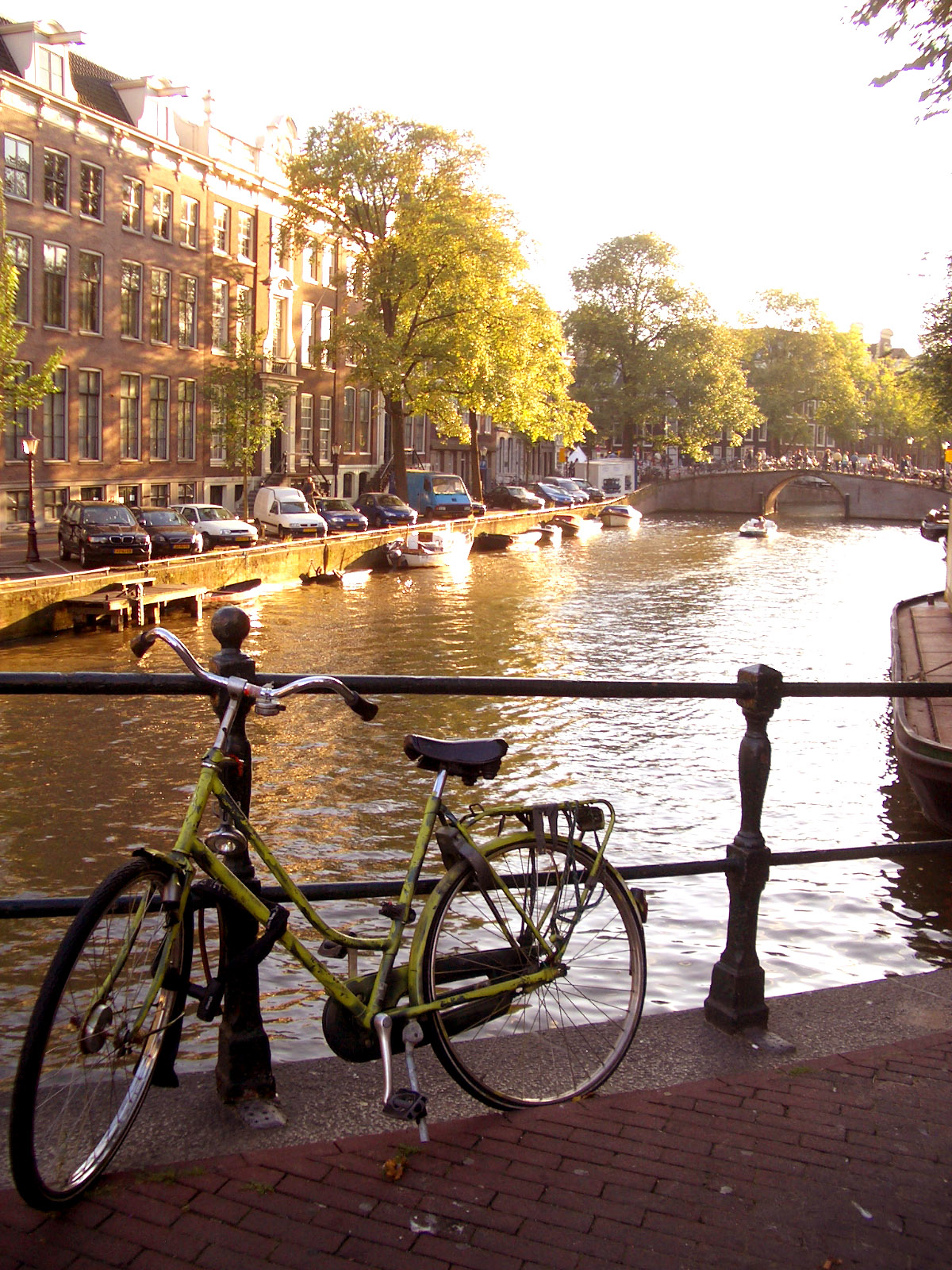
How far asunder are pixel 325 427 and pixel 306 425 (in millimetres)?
1500

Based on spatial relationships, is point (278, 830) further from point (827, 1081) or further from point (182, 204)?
point (182, 204)

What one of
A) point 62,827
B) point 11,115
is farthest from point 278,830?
point 11,115

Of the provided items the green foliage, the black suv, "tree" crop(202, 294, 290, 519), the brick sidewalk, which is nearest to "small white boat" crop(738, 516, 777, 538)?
the green foliage

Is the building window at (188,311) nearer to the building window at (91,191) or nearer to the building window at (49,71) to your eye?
the building window at (91,191)

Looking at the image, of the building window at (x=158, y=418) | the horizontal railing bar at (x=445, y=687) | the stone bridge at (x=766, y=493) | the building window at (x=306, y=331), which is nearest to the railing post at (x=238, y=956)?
the horizontal railing bar at (x=445, y=687)

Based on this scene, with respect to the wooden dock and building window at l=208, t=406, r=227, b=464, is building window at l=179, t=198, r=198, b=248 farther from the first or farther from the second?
the wooden dock

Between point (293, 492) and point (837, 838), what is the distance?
28681 mm

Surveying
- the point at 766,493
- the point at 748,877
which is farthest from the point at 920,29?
the point at 766,493

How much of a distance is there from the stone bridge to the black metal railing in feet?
253

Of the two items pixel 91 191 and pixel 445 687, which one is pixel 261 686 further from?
pixel 91 191

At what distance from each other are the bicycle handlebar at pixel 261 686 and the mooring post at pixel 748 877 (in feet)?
3.84

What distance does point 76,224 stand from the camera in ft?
116

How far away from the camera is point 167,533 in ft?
99.1

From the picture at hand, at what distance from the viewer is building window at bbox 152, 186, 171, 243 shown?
39562 millimetres
